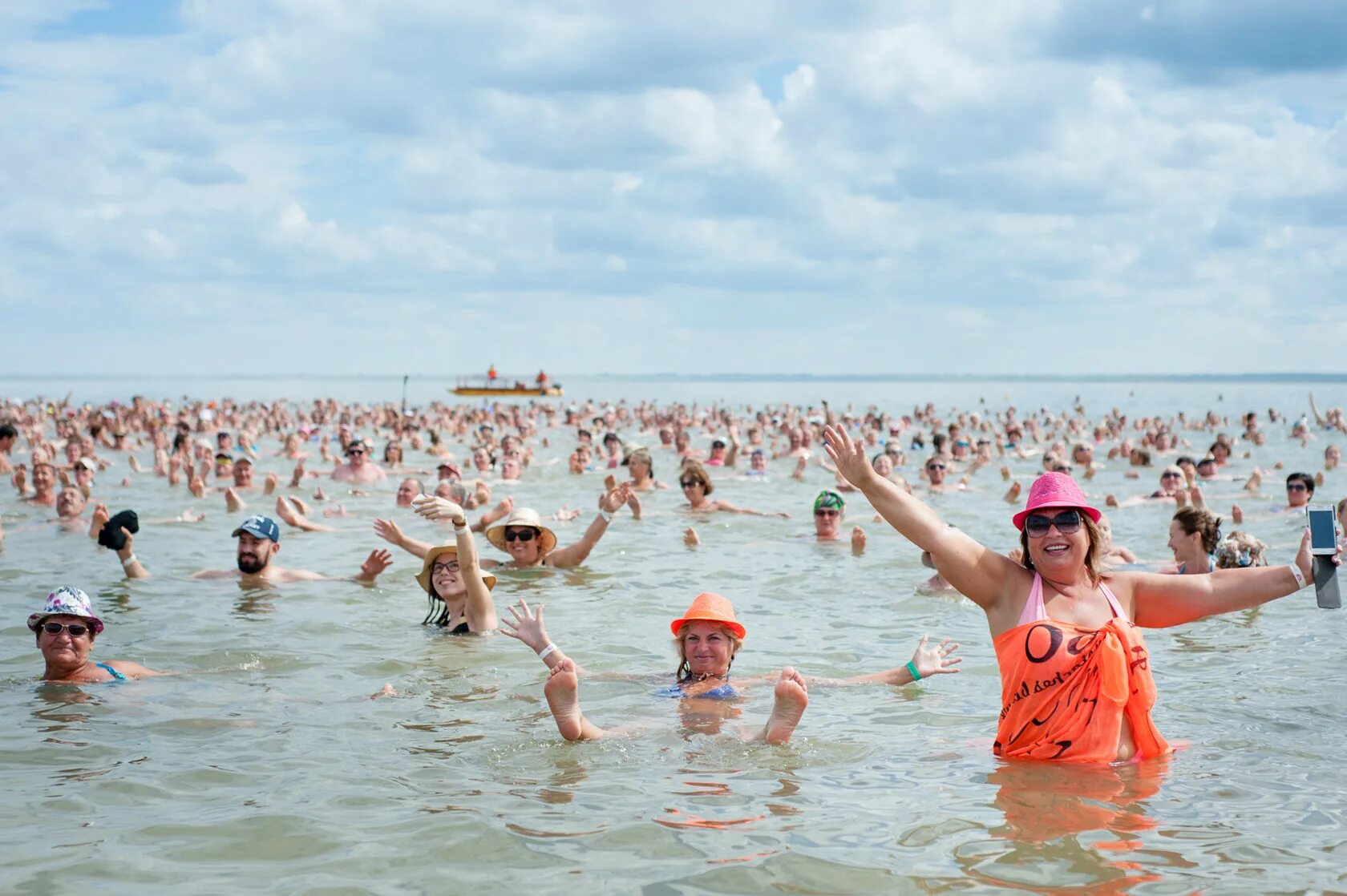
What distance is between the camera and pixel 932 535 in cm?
467

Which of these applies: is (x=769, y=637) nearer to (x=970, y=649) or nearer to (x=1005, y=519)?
(x=970, y=649)

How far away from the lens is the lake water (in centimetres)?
464

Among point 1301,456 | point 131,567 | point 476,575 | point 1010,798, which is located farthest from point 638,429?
point 1010,798

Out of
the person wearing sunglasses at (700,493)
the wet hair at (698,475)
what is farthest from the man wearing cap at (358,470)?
the wet hair at (698,475)

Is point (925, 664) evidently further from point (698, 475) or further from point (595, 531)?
point (698, 475)

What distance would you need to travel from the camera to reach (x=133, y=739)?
21.4 feet

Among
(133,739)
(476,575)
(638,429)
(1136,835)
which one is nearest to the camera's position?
(1136,835)

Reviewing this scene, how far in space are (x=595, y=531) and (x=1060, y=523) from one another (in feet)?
22.4

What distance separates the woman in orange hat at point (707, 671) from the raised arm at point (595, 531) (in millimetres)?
2666

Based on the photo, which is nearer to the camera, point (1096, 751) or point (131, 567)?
point (1096, 751)

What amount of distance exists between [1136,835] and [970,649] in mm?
4273

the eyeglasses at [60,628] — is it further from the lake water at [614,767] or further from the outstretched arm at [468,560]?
the outstretched arm at [468,560]

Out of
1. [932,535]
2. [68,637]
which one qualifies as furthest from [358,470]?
[932,535]

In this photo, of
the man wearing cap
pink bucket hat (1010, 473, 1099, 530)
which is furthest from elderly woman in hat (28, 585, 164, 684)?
the man wearing cap
